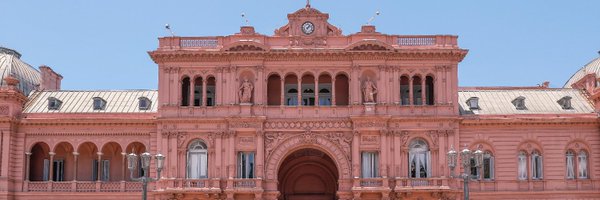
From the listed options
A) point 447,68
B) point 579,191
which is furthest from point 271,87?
point 579,191

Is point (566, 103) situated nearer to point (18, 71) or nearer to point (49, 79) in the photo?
point (49, 79)

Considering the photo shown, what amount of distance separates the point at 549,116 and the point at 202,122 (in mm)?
26931

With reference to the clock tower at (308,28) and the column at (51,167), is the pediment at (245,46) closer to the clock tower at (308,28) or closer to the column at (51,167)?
the clock tower at (308,28)

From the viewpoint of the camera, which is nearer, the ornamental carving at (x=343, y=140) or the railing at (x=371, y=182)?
the railing at (x=371, y=182)

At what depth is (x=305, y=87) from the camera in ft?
221

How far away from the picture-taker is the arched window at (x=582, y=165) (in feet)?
221

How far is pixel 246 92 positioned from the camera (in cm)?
6500

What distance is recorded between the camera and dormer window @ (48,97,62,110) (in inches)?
2808

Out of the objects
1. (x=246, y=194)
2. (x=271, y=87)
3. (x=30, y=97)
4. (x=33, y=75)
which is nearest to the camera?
(x=246, y=194)

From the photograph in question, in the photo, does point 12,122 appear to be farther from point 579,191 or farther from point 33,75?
point 579,191

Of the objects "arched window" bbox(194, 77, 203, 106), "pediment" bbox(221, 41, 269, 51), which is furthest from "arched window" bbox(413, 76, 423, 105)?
"arched window" bbox(194, 77, 203, 106)

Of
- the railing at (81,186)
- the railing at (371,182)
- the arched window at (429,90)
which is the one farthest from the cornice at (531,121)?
the railing at (81,186)

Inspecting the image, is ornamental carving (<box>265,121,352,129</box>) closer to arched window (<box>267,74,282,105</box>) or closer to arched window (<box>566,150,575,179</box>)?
arched window (<box>267,74,282,105</box>)

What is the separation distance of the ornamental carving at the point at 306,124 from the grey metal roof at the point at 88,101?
1132 centimetres
